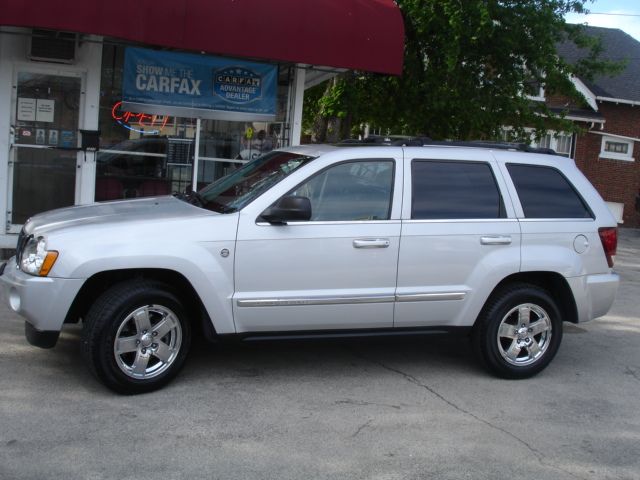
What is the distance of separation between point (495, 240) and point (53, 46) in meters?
6.63

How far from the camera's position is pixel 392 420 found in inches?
200

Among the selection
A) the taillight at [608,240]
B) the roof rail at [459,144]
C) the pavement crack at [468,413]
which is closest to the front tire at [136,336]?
the pavement crack at [468,413]

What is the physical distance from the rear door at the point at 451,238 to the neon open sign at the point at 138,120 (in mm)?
5414

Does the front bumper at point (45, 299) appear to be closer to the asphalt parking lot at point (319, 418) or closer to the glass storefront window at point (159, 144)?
the asphalt parking lot at point (319, 418)

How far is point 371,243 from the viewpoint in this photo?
5555mm

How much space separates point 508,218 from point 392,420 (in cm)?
194

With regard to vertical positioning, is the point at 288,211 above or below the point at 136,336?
above

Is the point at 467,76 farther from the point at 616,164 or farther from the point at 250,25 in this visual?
the point at 616,164

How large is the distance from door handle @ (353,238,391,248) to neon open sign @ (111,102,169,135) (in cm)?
568

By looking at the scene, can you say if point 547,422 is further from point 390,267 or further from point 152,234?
point 152,234

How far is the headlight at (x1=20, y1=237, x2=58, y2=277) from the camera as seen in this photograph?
4.98 metres

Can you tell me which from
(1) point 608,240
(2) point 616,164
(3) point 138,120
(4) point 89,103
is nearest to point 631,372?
(1) point 608,240

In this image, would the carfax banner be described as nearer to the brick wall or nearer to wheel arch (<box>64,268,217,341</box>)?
wheel arch (<box>64,268,217,341</box>)

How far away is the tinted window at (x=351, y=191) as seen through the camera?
5602 millimetres
